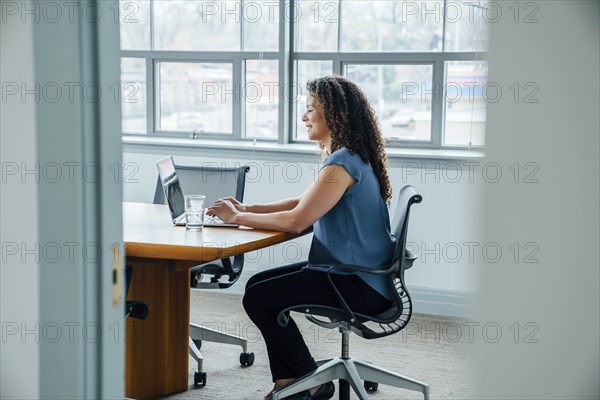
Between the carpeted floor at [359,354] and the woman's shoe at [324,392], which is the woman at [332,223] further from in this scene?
the carpeted floor at [359,354]

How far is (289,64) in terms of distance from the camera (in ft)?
16.8

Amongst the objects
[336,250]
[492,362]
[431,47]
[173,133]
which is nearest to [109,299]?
[492,362]

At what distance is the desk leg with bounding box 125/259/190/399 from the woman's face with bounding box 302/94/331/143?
77cm

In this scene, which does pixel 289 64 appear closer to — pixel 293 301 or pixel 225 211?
pixel 225 211

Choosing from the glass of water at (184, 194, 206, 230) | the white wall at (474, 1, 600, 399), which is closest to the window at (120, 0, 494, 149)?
the glass of water at (184, 194, 206, 230)

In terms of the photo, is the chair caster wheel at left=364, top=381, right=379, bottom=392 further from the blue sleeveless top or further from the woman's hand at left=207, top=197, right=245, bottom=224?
the woman's hand at left=207, top=197, right=245, bottom=224

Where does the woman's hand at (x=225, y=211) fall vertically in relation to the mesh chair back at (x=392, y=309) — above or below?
above

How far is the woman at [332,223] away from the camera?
3033 millimetres

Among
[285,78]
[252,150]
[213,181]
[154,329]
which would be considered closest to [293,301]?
[154,329]

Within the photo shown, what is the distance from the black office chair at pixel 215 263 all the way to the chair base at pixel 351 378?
0.65 metres

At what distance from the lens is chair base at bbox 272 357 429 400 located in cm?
313

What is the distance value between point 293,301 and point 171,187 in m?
0.70

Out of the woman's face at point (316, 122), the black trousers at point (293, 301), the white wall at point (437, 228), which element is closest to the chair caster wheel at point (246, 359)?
the black trousers at point (293, 301)

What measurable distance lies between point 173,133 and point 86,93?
4.14m
